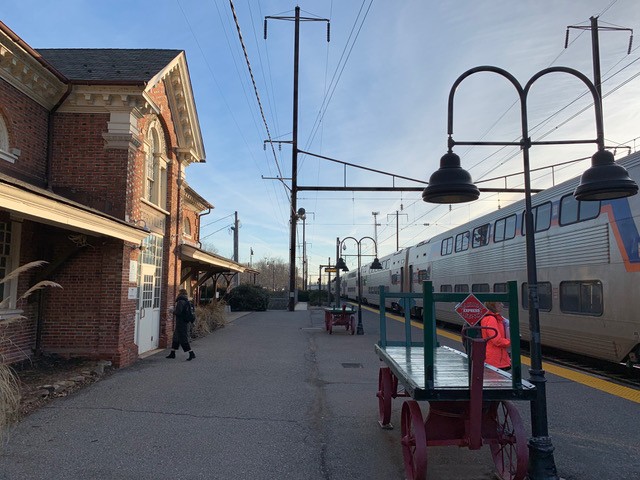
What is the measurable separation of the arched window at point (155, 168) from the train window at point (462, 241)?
402 inches

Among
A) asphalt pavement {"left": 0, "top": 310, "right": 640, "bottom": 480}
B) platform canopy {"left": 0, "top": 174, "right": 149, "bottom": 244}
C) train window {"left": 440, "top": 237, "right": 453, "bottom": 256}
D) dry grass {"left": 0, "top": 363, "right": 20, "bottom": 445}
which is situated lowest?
asphalt pavement {"left": 0, "top": 310, "right": 640, "bottom": 480}

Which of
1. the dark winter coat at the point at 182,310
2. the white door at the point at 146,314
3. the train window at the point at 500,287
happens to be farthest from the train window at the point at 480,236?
the white door at the point at 146,314

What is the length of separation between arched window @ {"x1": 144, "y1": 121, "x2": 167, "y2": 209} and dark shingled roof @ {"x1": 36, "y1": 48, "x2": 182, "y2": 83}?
53.9 inches

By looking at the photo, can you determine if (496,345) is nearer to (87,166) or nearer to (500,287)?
(500,287)

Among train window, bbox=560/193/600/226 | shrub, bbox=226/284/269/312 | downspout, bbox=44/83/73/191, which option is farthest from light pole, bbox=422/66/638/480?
shrub, bbox=226/284/269/312

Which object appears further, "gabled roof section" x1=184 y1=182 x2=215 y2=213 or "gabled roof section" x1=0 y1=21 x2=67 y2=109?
"gabled roof section" x1=184 y1=182 x2=215 y2=213

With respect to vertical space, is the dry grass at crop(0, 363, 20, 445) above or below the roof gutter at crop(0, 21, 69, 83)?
below

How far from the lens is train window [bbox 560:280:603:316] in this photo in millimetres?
9570

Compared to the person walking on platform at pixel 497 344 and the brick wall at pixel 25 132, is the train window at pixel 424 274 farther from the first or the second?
the brick wall at pixel 25 132

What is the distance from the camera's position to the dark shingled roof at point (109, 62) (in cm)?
1031

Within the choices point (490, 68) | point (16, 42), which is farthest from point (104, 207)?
point (490, 68)

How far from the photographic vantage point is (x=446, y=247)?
19422 mm

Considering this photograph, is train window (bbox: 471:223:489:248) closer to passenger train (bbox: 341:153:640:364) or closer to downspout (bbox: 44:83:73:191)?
passenger train (bbox: 341:153:640:364)

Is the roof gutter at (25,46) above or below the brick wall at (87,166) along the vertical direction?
→ above
